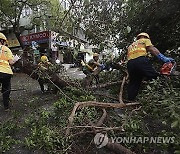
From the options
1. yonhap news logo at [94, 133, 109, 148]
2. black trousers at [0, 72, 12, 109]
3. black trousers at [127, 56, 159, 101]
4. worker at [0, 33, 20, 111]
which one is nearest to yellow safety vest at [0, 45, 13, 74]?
worker at [0, 33, 20, 111]

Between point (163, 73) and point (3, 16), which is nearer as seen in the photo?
point (163, 73)

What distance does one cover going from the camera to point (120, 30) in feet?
19.1

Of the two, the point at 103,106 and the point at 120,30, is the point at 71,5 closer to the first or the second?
the point at 120,30

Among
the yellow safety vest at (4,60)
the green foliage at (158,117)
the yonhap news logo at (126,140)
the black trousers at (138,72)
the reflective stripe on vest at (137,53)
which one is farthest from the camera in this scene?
the yellow safety vest at (4,60)

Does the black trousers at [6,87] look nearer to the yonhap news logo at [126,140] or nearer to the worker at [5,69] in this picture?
the worker at [5,69]

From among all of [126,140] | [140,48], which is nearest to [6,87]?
[140,48]

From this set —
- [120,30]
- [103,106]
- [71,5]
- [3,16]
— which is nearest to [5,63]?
[71,5]

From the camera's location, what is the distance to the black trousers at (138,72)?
425cm

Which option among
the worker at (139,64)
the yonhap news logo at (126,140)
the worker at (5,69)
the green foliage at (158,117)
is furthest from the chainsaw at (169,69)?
the worker at (5,69)

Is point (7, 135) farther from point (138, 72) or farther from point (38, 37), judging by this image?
point (38, 37)

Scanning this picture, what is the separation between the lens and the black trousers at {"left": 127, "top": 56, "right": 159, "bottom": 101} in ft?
13.9

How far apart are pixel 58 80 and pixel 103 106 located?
242cm

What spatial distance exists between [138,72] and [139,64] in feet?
0.59

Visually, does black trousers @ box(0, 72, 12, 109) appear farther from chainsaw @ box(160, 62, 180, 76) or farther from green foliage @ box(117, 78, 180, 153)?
chainsaw @ box(160, 62, 180, 76)
